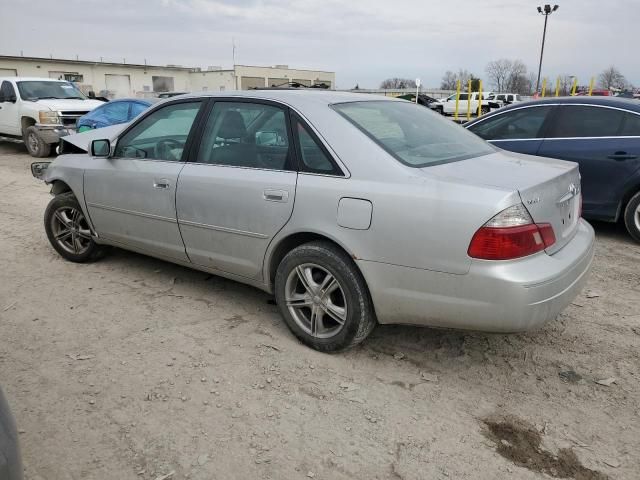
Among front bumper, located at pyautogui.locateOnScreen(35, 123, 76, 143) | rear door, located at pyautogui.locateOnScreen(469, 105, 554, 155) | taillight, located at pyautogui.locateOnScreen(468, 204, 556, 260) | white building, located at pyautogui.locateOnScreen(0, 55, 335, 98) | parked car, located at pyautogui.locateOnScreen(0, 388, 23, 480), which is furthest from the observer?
white building, located at pyautogui.locateOnScreen(0, 55, 335, 98)

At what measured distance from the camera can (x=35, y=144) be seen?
41.4 ft

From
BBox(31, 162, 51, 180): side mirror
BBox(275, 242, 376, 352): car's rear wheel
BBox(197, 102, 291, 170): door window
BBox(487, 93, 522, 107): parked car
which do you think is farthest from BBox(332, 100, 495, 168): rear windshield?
BBox(487, 93, 522, 107): parked car

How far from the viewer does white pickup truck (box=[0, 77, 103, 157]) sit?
12.4m

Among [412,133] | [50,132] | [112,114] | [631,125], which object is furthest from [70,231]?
[50,132]

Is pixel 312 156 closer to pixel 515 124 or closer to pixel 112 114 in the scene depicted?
pixel 515 124

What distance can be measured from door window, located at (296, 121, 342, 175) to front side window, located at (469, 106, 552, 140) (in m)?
4.01

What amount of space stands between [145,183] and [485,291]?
2.71 m

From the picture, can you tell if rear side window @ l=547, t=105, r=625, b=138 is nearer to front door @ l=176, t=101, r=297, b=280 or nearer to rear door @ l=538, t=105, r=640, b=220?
rear door @ l=538, t=105, r=640, b=220

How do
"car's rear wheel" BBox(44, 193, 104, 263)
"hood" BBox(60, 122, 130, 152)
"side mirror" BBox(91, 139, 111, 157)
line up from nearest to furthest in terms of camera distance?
"side mirror" BBox(91, 139, 111, 157) → "car's rear wheel" BBox(44, 193, 104, 263) → "hood" BBox(60, 122, 130, 152)

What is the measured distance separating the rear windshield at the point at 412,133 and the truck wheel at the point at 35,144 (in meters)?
11.1

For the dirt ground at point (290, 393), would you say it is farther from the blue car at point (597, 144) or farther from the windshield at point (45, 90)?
the windshield at point (45, 90)

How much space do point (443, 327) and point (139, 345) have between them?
198cm

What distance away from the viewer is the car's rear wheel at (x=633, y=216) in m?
5.65

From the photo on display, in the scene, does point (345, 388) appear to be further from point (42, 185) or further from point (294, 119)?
point (42, 185)
